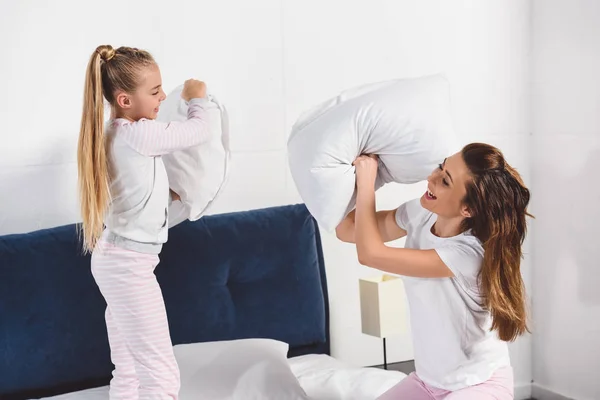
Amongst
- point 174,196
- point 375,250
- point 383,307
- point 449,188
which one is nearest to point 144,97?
point 174,196

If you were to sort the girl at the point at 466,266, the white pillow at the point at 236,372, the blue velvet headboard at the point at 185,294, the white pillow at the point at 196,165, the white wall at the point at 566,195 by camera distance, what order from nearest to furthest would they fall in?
1. the girl at the point at 466,266
2. the white pillow at the point at 196,165
3. the white pillow at the point at 236,372
4. the blue velvet headboard at the point at 185,294
5. the white wall at the point at 566,195

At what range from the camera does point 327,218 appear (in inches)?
85.4

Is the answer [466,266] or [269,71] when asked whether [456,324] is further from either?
[269,71]

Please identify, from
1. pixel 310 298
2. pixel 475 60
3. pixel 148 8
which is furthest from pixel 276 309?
pixel 475 60

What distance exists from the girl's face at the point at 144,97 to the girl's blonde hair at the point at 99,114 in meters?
0.02

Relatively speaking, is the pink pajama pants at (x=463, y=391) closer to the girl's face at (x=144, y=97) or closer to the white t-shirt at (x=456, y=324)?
the white t-shirt at (x=456, y=324)

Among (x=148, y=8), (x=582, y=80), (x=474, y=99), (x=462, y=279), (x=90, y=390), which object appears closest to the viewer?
(x=462, y=279)

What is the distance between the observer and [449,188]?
84.1 inches

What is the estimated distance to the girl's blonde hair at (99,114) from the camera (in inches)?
86.4

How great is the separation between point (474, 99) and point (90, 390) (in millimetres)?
1973

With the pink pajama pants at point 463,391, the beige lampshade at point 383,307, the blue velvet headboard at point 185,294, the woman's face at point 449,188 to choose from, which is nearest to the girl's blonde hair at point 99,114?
the blue velvet headboard at point 185,294

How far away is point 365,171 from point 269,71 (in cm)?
116

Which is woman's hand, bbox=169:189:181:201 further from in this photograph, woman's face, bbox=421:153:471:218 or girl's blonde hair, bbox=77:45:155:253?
woman's face, bbox=421:153:471:218

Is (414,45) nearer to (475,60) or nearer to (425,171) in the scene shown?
(475,60)
